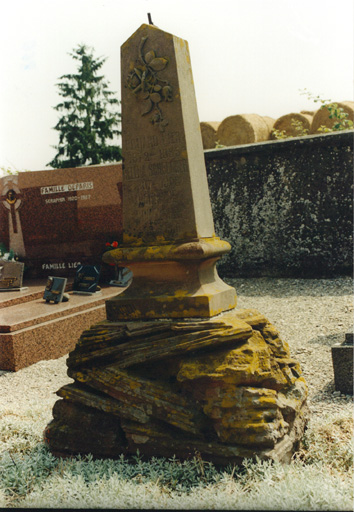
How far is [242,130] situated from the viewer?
11.9 metres

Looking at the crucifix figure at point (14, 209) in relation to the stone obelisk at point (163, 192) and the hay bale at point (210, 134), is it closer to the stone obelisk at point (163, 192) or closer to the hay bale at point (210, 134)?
the hay bale at point (210, 134)

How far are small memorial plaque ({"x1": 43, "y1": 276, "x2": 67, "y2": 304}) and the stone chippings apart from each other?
3.70m

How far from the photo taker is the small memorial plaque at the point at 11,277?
26.2 feet

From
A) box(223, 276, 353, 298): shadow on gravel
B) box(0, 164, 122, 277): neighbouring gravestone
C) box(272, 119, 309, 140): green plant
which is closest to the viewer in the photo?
box(223, 276, 353, 298): shadow on gravel

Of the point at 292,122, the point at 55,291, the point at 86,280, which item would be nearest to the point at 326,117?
the point at 292,122

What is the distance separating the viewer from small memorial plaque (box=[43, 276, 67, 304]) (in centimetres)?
711

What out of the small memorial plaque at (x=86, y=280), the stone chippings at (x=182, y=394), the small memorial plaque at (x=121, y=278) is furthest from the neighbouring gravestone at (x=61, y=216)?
the stone chippings at (x=182, y=394)

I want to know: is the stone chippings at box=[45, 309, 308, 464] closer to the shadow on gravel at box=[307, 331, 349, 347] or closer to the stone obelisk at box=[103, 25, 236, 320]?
the stone obelisk at box=[103, 25, 236, 320]

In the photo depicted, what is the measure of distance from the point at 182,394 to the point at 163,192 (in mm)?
1369

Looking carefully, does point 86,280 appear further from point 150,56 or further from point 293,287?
point 150,56

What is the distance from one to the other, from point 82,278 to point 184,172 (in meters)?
4.91

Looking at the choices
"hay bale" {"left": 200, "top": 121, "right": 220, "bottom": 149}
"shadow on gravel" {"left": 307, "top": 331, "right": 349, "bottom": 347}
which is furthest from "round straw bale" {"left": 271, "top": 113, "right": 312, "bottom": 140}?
"shadow on gravel" {"left": 307, "top": 331, "right": 349, "bottom": 347}

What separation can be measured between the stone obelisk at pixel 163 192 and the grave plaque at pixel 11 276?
477 cm

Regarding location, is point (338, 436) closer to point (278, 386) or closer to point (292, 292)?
point (278, 386)
